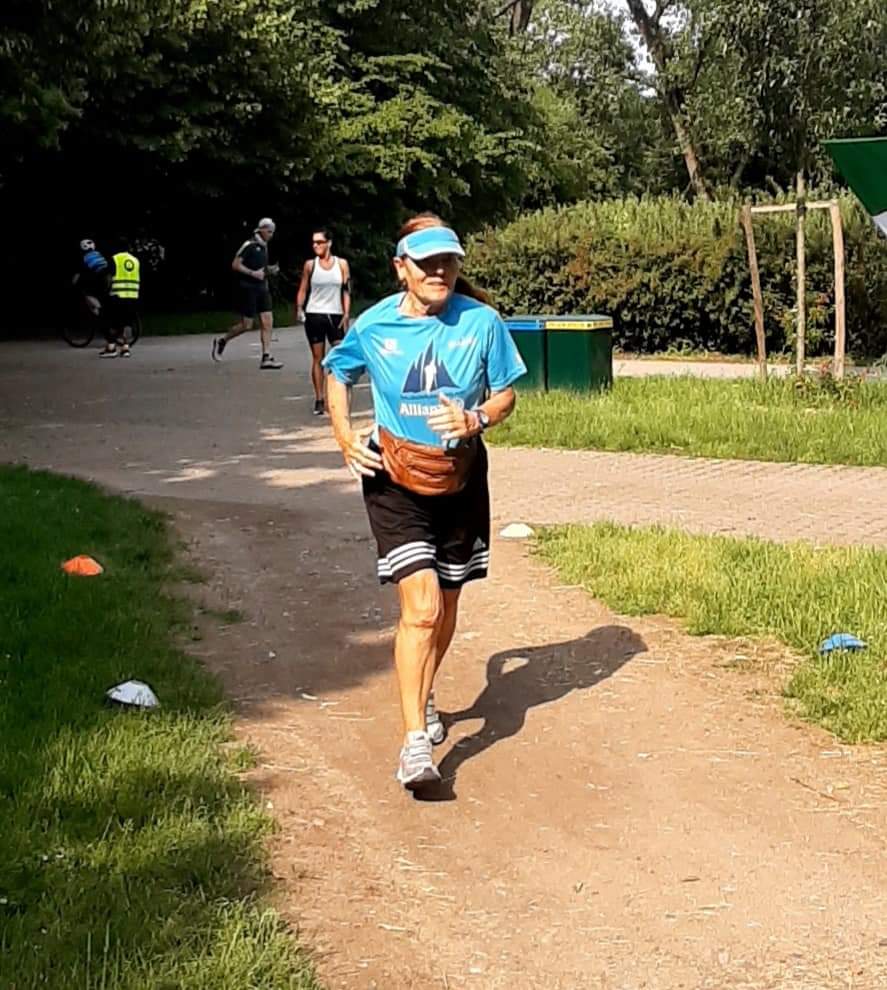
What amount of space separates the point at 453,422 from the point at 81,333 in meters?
21.6

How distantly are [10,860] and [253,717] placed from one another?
5.43 ft

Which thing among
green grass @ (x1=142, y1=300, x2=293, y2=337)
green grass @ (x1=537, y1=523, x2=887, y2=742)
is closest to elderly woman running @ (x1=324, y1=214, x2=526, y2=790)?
green grass @ (x1=537, y1=523, x2=887, y2=742)

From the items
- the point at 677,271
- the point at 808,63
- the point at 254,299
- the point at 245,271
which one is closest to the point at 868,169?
the point at 245,271

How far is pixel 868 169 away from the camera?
25.3 feet

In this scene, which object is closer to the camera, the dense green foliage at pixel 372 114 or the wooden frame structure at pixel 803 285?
the wooden frame structure at pixel 803 285

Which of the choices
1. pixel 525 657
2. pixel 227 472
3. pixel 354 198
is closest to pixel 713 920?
pixel 525 657

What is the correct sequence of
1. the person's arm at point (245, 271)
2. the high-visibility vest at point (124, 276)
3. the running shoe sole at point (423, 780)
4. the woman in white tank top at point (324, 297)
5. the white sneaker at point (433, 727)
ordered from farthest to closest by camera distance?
1. the high-visibility vest at point (124, 276)
2. the person's arm at point (245, 271)
3. the woman in white tank top at point (324, 297)
4. the white sneaker at point (433, 727)
5. the running shoe sole at point (423, 780)

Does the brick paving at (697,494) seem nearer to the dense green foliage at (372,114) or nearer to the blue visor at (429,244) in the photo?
the blue visor at (429,244)

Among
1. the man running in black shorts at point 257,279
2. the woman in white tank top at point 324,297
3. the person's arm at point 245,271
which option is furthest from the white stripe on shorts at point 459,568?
the person's arm at point 245,271

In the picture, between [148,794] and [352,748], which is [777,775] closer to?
[352,748]

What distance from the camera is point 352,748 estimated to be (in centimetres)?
520

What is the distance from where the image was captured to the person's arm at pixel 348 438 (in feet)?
15.8

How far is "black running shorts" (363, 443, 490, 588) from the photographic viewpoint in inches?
190

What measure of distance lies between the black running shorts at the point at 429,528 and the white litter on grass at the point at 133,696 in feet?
3.46
